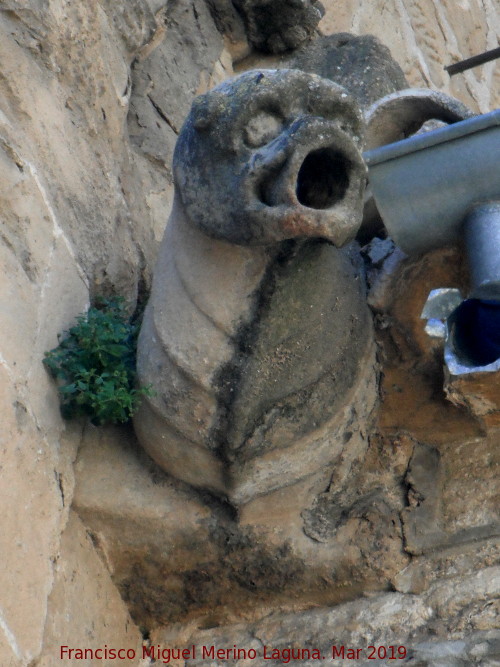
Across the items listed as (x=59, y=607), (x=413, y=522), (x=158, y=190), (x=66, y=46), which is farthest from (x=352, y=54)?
(x=59, y=607)

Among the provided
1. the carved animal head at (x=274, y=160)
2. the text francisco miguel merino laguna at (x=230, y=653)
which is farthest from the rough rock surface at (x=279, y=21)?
the text francisco miguel merino laguna at (x=230, y=653)

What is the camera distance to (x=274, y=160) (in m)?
1.65

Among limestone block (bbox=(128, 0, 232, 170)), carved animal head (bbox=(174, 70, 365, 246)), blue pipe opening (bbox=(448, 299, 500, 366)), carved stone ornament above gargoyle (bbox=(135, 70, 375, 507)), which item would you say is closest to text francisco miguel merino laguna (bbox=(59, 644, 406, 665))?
carved stone ornament above gargoyle (bbox=(135, 70, 375, 507))

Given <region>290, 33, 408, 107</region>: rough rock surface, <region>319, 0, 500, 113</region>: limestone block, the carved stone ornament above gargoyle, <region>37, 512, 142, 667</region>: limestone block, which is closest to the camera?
the carved stone ornament above gargoyle

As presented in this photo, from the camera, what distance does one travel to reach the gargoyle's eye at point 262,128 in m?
1.71

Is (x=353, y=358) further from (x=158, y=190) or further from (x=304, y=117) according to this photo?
(x=158, y=190)

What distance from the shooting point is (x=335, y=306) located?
1.93 metres

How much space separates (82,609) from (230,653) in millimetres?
303

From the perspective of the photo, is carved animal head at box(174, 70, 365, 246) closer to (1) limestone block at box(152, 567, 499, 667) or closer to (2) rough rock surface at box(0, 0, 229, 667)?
(2) rough rock surface at box(0, 0, 229, 667)

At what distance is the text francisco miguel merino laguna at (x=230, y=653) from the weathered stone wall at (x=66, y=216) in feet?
0.08

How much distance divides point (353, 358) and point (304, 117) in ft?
1.66

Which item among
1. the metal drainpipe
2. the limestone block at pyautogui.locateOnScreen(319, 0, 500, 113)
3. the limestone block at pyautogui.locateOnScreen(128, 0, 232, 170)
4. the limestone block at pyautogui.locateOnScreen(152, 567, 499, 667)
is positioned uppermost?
the metal drainpipe

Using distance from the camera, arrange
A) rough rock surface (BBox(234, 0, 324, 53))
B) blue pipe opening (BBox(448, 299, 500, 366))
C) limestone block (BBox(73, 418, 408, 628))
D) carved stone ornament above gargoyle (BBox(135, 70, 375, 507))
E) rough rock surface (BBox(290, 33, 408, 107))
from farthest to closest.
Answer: rough rock surface (BBox(234, 0, 324, 53))
rough rock surface (BBox(290, 33, 408, 107))
limestone block (BBox(73, 418, 408, 628))
carved stone ornament above gargoyle (BBox(135, 70, 375, 507))
blue pipe opening (BBox(448, 299, 500, 366))

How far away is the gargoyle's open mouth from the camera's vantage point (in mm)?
1687
